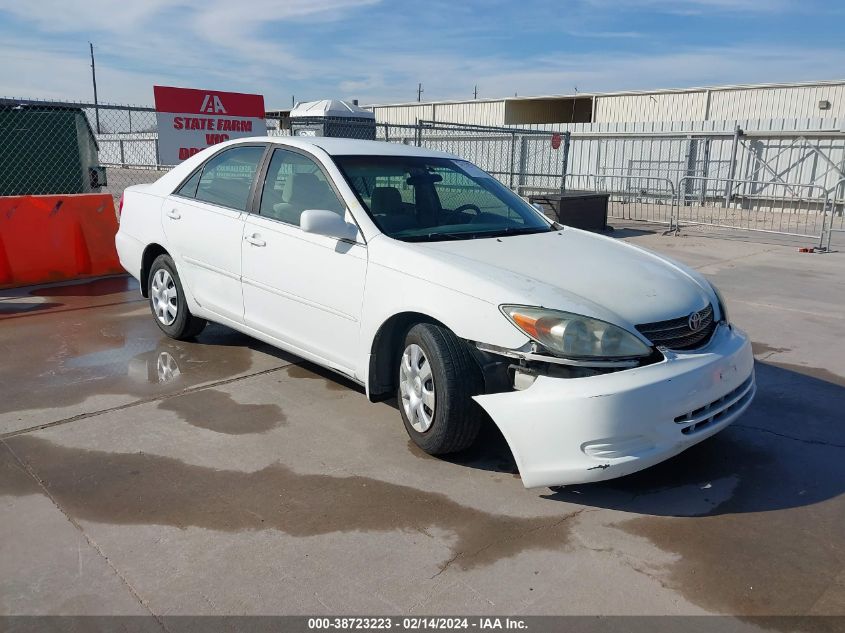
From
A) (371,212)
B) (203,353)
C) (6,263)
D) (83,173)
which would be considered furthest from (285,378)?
(83,173)

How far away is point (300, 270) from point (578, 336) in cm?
187

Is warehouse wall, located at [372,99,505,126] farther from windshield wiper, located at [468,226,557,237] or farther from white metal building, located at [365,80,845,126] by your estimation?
windshield wiper, located at [468,226,557,237]

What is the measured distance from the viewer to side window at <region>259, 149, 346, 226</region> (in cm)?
439

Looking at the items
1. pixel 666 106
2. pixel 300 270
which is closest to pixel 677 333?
pixel 300 270

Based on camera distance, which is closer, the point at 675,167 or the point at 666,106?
the point at 675,167

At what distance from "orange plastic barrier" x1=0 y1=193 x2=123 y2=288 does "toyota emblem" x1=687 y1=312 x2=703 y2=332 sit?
6.89 metres

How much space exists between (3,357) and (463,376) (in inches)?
151

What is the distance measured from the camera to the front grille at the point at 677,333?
11.0 ft

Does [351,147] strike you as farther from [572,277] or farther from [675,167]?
[675,167]

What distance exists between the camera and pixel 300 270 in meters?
4.34

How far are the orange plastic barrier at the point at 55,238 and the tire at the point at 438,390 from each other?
18.6ft

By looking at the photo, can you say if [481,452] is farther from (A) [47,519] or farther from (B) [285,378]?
(A) [47,519]

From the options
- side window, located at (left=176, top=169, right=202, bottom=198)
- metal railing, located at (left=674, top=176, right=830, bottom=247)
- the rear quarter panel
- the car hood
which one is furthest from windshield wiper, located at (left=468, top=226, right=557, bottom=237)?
metal railing, located at (left=674, top=176, right=830, bottom=247)

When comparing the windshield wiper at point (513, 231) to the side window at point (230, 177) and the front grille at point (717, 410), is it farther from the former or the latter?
the side window at point (230, 177)
